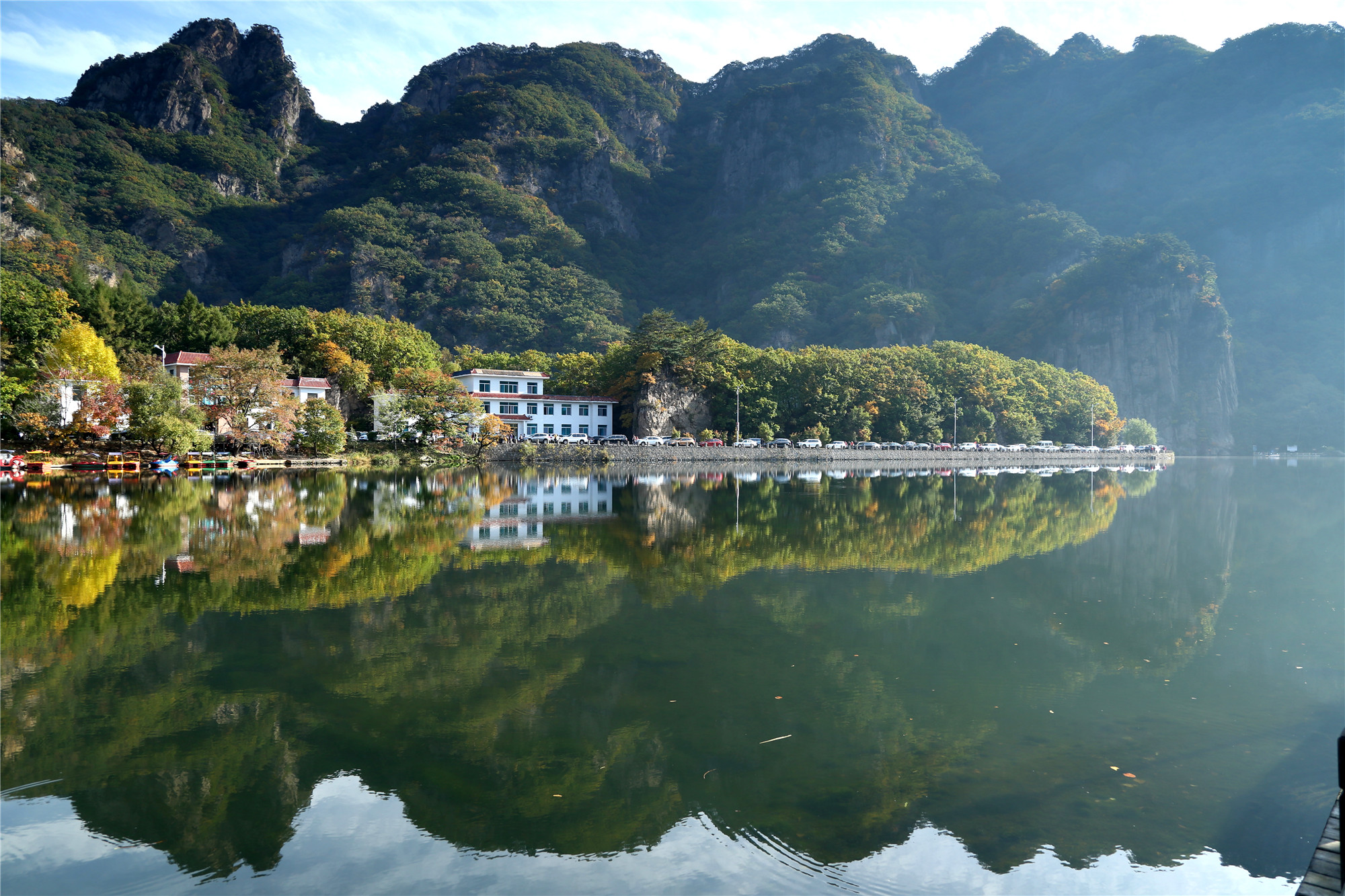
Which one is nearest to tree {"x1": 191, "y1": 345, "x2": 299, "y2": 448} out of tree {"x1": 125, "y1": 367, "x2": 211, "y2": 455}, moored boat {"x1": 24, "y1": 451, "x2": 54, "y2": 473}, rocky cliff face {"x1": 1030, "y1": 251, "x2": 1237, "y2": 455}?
tree {"x1": 125, "y1": 367, "x2": 211, "y2": 455}

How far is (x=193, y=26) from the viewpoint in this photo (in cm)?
17062

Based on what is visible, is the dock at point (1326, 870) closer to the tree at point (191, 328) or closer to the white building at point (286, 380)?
the white building at point (286, 380)

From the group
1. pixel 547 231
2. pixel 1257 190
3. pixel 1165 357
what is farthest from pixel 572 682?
pixel 1257 190

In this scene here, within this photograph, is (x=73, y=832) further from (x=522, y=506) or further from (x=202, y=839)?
(x=522, y=506)

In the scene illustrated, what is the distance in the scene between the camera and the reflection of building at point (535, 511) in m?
20.3

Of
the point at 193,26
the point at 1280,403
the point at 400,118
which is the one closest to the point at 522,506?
the point at 1280,403

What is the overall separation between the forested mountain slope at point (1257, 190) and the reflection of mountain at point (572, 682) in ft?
539

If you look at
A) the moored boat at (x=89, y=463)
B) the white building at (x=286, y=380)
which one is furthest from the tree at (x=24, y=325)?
the white building at (x=286, y=380)

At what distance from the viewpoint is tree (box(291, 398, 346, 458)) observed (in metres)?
56.6

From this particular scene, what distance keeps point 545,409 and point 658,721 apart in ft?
245

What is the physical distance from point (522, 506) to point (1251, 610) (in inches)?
919

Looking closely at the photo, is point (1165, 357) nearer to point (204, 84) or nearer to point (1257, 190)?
point (1257, 190)

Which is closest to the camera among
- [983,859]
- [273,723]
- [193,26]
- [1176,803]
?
[983,859]

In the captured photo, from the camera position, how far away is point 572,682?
882 centimetres
